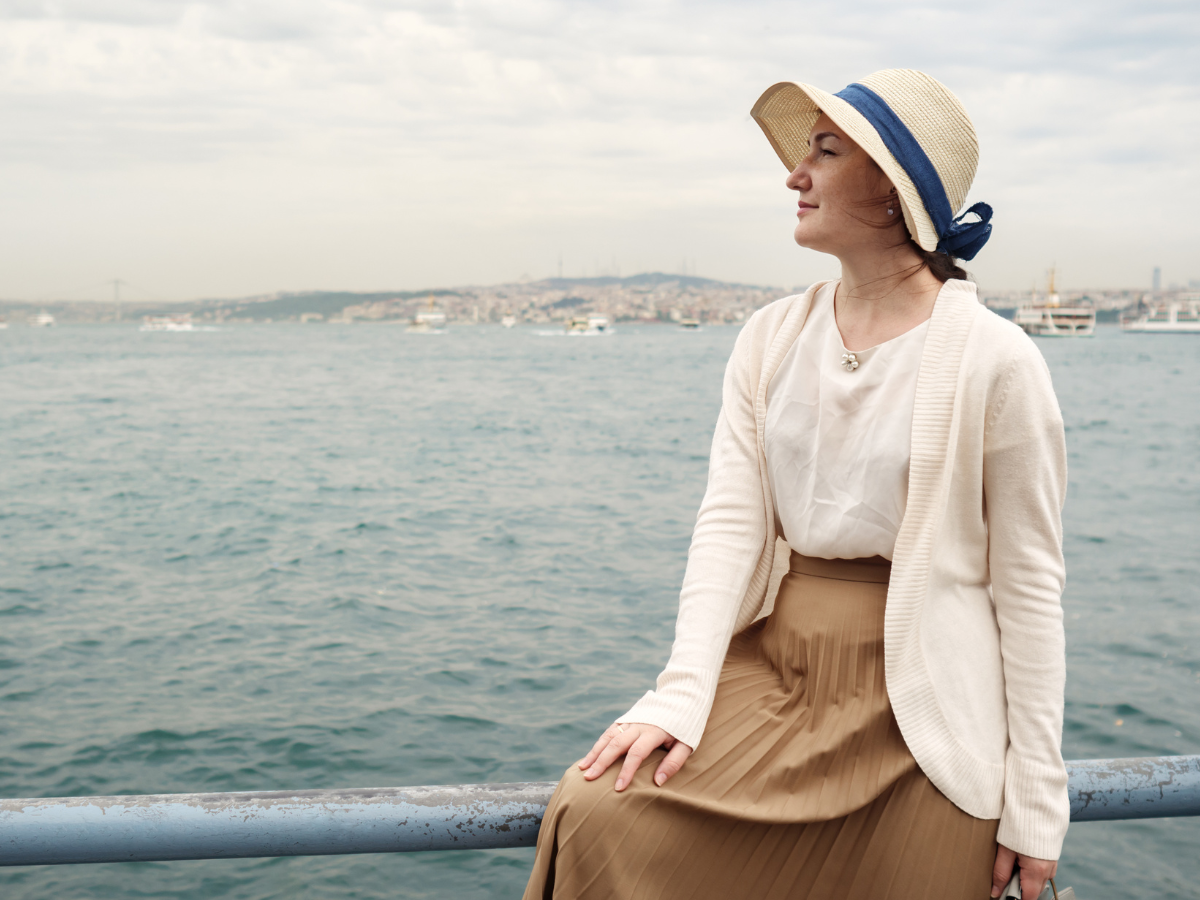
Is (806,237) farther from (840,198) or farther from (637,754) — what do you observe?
(637,754)

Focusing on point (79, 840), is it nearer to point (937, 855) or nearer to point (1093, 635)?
point (937, 855)

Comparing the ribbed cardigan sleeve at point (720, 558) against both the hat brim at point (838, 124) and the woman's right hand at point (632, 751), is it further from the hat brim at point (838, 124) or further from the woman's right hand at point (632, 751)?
the hat brim at point (838, 124)

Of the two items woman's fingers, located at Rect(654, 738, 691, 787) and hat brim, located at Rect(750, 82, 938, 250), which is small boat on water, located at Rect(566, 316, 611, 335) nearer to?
hat brim, located at Rect(750, 82, 938, 250)

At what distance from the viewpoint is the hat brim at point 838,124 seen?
1413 millimetres

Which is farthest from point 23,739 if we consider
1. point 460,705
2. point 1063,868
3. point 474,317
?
point 474,317

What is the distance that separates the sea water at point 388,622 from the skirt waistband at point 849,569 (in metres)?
3.50

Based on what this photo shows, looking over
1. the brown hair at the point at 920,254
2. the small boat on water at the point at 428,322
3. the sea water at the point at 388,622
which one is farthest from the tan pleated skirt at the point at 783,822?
the small boat on water at the point at 428,322

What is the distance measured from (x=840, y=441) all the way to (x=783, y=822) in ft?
1.81

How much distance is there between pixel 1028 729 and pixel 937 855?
21 cm

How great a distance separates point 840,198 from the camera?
1.53m

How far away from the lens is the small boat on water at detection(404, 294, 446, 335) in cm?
11620

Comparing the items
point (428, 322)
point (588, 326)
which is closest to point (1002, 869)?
point (588, 326)

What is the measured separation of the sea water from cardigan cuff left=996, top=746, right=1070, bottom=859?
3632 millimetres

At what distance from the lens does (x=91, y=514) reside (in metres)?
13.7
